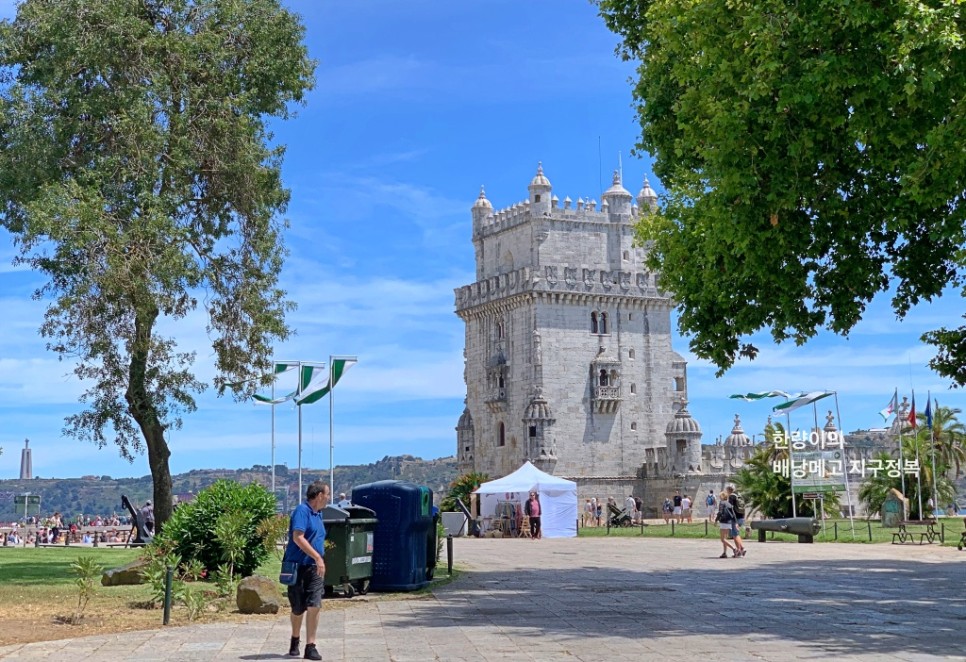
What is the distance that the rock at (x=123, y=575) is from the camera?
18891mm

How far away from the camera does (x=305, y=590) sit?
11.2m

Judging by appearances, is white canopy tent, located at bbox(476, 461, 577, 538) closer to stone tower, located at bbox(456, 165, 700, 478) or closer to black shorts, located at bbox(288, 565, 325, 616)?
stone tower, located at bbox(456, 165, 700, 478)

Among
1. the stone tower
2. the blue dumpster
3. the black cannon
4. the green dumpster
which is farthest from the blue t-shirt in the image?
the stone tower

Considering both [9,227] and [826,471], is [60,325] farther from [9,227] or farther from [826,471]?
[826,471]

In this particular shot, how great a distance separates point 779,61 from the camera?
14289 mm

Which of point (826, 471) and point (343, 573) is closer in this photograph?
point (343, 573)

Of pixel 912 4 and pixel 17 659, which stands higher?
pixel 912 4

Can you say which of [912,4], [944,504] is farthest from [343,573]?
[944,504]

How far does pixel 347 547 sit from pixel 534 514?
2825 cm

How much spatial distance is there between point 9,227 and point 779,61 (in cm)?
1733

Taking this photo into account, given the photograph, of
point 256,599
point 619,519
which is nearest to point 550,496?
point 619,519

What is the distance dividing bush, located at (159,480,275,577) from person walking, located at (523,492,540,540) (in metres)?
24.8

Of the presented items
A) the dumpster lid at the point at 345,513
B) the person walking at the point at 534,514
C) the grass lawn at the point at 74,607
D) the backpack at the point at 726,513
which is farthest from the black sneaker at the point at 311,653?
the person walking at the point at 534,514

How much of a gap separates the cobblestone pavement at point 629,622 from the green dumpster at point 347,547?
384mm
